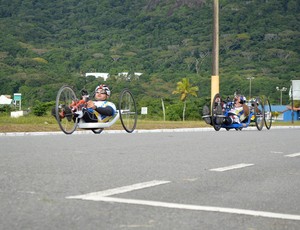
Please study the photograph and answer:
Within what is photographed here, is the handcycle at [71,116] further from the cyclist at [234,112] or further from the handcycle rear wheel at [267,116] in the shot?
the handcycle rear wheel at [267,116]

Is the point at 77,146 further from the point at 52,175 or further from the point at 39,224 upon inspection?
the point at 39,224

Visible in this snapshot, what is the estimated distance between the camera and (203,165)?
9.88 m

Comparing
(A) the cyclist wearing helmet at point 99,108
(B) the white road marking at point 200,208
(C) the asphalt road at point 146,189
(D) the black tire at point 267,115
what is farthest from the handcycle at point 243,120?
(B) the white road marking at point 200,208

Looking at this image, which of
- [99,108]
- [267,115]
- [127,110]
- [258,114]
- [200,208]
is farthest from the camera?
[267,115]

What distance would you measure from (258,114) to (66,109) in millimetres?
9783

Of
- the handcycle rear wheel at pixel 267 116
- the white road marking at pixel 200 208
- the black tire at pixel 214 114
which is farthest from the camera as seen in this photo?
the handcycle rear wheel at pixel 267 116

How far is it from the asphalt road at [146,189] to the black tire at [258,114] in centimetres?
1420

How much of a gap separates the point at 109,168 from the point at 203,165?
1423 mm

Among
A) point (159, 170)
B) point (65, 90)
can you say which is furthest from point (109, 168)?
point (65, 90)

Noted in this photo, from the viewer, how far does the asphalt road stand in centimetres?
533

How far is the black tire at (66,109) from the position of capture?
18.8 m

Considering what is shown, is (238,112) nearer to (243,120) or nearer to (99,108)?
(243,120)

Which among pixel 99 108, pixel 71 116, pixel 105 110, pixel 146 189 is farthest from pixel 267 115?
pixel 146 189

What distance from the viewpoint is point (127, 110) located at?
835 inches
